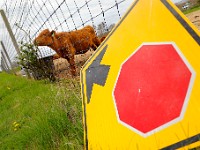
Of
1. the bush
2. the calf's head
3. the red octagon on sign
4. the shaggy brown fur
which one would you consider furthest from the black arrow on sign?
the bush

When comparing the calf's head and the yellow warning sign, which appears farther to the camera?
the calf's head

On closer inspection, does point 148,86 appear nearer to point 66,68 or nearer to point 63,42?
point 63,42

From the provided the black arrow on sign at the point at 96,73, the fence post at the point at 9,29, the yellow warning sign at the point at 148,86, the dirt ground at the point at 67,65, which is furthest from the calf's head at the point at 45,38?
the yellow warning sign at the point at 148,86

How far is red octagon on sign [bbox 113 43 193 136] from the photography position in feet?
4.13

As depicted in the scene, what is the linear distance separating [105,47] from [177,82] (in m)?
0.47

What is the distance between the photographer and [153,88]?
132 centimetres

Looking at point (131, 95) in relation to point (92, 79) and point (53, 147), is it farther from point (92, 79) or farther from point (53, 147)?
point (53, 147)

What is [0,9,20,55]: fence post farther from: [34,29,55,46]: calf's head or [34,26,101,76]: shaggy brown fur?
[34,29,55,46]: calf's head

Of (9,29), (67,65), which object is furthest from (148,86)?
(9,29)

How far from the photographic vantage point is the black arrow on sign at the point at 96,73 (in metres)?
1.54

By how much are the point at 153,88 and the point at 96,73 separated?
1.25 feet

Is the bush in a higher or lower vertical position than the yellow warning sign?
lower

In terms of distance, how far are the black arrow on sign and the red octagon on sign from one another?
0.14m

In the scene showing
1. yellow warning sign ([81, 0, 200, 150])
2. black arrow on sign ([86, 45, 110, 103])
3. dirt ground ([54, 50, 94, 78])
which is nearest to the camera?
yellow warning sign ([81, 0, 200, 150])
